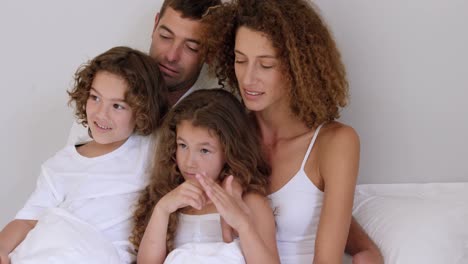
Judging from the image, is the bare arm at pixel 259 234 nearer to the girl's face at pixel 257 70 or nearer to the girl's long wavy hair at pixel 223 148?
the girl's long wavy hair at pixel 223 148

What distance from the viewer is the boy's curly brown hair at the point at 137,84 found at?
180 centimetres

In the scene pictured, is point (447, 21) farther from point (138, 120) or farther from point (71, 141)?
point (71, 141)

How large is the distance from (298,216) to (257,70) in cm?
41

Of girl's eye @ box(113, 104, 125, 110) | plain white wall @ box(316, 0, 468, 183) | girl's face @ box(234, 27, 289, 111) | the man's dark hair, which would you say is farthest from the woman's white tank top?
the man's dark hair

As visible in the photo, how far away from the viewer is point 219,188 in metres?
1.60

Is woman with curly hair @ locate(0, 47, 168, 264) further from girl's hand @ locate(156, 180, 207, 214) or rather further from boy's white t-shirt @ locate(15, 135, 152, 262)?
girl's hand @ locate(156, 180, 207, 214)

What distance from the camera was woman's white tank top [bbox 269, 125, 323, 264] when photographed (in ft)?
5.69

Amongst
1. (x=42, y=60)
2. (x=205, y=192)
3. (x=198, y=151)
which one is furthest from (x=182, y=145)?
(x=42, y=60)

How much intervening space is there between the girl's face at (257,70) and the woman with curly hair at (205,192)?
0.28ft

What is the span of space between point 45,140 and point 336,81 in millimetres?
1254

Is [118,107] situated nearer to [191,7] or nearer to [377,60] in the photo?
[191,7]

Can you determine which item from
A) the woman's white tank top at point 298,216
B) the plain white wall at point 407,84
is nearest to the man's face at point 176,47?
the plain white wall at point 407,84

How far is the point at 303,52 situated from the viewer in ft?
5.67

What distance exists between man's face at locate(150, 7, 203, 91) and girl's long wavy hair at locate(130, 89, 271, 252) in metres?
0.26
